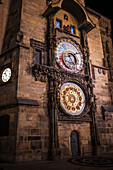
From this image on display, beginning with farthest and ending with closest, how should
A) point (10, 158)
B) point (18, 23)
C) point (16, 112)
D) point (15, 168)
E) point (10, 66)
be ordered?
point (18, 23) < point (10, 66) < point (16, 112) < point (10, 158) < point (15, 168)

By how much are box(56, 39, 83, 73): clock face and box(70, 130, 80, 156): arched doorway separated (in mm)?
4551

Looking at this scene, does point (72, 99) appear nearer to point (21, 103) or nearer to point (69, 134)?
point (69, 134)

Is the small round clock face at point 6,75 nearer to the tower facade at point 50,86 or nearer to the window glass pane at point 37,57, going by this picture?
the tower facade at point 50,86

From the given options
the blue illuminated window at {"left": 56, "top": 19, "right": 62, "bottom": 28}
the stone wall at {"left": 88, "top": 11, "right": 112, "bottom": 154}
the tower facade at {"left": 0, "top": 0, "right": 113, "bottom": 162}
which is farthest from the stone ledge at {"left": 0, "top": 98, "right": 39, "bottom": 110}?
the blue illuminated window at {"left": 56, "top": 19, "right": 62, "bottom": 28}

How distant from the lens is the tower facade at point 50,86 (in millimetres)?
8445

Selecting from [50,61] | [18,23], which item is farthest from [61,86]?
[18,23]

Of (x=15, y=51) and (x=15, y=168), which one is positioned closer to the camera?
(x=15, y=168)

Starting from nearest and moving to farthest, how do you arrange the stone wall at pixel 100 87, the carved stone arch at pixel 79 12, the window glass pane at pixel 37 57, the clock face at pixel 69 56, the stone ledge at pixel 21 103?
1. the stone ledge at pixel 21 103
2. the window glass pane at pixel 37 57
3. the stone wall at pixel 100 87
4. the clock face at pixel 69 56
5. the carved stone arch at pixel 79 12

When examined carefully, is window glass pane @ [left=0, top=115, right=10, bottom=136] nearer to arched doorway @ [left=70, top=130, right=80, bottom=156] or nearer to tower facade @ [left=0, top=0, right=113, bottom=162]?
tower facade @ [left=0, top=0, right=113, bottom=162]

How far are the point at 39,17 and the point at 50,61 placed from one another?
141 inches

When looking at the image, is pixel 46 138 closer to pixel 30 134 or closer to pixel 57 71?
pixel 30 134

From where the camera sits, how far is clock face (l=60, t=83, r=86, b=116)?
10.3 metres

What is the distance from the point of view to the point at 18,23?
1045 centimetres

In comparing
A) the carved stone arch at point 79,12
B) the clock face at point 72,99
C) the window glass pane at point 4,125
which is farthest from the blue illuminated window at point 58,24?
the window glass pane at point 4,125
